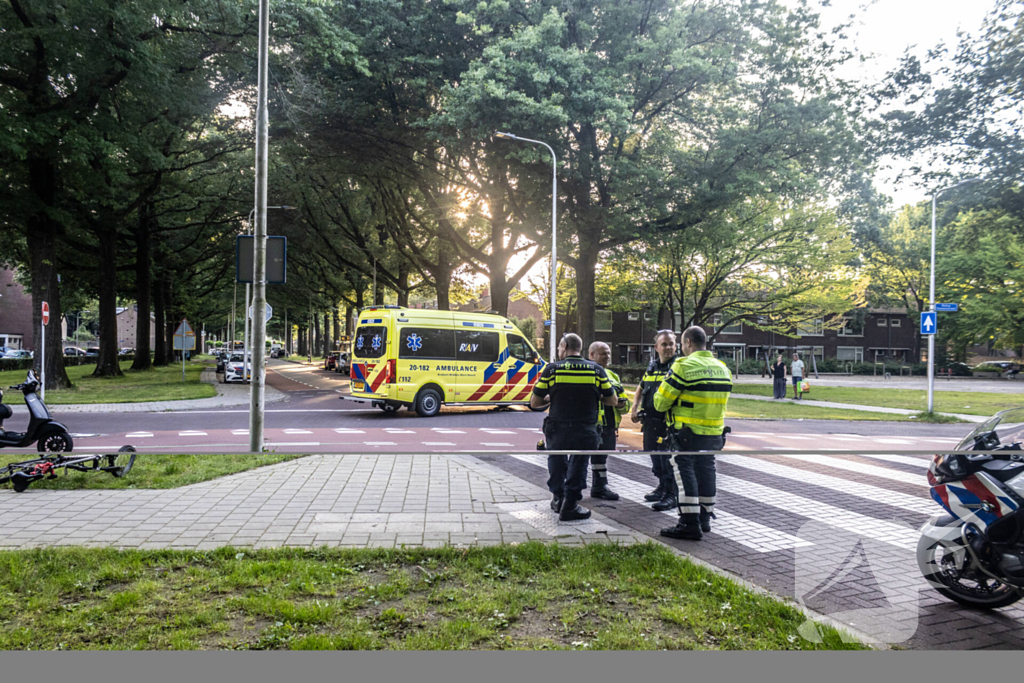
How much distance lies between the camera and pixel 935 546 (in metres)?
2.92

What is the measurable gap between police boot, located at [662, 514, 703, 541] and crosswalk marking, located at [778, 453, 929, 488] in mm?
638

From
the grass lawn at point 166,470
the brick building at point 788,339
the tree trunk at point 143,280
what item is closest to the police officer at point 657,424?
the grass lawn at point 166,470

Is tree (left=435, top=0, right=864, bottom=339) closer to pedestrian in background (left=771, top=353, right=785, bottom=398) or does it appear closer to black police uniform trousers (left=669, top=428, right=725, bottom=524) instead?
pedestrian in background (left=771, top=353, right=785, bottom=398)

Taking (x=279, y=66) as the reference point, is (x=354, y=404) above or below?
Answer: below

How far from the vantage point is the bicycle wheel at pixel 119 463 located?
4609mm

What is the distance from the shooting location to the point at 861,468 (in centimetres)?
326

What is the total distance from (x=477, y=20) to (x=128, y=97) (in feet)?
31.1

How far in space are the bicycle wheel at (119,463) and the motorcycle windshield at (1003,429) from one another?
5.16m

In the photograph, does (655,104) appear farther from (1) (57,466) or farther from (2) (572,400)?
(1) (57,466)

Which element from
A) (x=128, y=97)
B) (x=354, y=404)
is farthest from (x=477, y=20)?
(x=354, y=404)

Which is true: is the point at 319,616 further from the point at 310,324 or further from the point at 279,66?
the point at 310,324

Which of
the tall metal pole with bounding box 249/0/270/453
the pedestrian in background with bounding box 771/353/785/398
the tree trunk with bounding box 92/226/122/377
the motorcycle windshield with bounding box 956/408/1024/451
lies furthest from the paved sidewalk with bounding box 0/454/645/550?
the tree trunk with bounding box 92/226/122/377

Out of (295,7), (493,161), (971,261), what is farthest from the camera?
(493,161)

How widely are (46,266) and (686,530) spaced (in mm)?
20908
